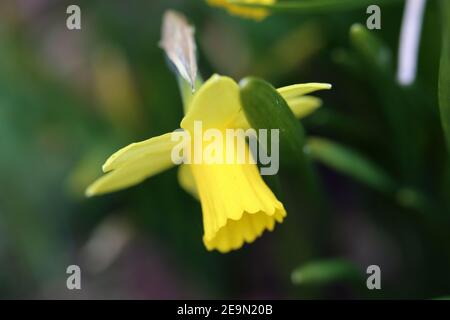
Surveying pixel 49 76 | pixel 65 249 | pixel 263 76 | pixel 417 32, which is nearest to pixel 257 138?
pixel 417 32

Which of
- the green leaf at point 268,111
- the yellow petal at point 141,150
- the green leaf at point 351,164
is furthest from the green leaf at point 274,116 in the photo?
the green leaf at point 351,164

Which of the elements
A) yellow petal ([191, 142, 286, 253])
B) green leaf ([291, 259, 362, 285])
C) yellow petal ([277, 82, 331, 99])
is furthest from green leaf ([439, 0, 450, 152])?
green leaf ([291, 259, 362, 285])

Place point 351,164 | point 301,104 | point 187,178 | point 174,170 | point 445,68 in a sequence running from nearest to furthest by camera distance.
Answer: point 445,68
point 301,104
point 187,178
point 351,164
point 174,170

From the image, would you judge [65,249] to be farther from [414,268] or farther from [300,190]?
[414,268]

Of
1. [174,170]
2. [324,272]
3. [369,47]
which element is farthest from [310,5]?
[174,170]

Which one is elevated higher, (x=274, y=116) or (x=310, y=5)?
(x=310, y=5)

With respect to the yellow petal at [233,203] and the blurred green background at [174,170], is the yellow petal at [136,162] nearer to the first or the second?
the yellow petal at [233,203]

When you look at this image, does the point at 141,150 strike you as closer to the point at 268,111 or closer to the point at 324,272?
the point at 268,111
